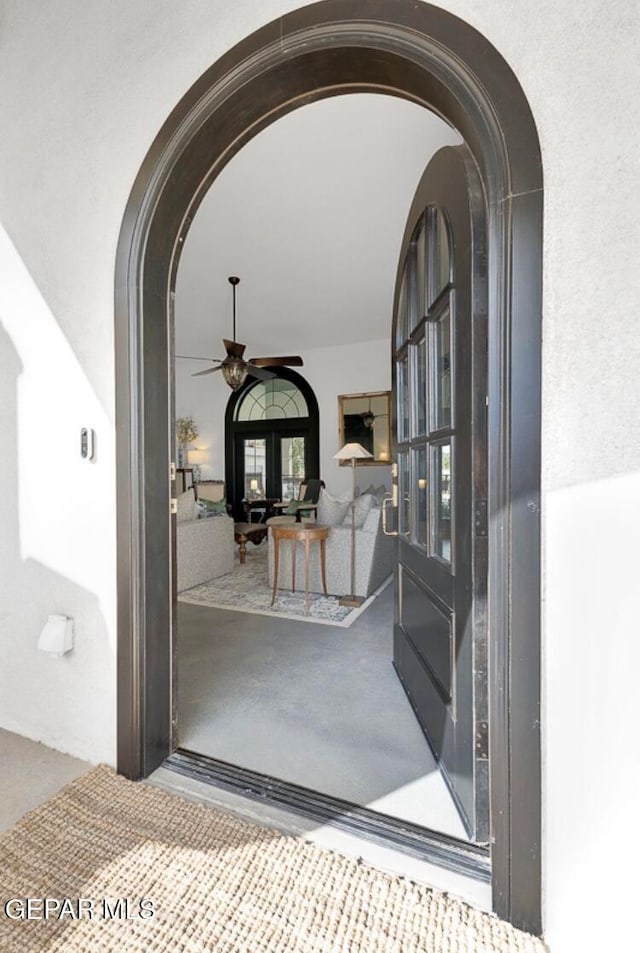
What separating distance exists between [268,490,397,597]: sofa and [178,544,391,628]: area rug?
12 centimetres

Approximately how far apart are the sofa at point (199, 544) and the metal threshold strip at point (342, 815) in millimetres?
2517

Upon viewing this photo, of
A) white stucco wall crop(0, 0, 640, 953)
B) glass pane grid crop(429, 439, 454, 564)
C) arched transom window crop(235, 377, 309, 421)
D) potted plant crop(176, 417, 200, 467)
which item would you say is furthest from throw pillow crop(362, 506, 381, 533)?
potted plant crop(176, 417, 200, 467)

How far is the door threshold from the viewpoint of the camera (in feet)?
3.89

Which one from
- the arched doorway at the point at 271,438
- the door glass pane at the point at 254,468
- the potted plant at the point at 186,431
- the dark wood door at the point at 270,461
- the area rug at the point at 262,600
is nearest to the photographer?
the area rug at the point at 262,600

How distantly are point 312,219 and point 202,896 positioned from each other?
383 cm

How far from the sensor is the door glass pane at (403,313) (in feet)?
6.86

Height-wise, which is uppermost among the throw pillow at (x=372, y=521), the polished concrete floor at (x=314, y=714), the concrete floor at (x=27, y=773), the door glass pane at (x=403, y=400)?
the door glass pane at (x=403, y=400)

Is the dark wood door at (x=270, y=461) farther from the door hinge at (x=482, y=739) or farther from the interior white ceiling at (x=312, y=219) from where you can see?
the door hinge at (x=482, y=739)

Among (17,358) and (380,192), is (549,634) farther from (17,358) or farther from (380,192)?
(380,192)

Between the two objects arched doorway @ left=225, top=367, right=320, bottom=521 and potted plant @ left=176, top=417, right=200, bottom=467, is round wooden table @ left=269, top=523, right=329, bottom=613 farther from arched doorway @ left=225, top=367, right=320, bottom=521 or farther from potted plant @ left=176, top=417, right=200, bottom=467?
potted plant @ left=176, top=417, right=200, bottom=467

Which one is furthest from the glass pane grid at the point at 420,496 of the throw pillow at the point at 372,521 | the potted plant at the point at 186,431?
the potted plant at the point at 186,431

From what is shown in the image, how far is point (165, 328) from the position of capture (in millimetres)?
1644

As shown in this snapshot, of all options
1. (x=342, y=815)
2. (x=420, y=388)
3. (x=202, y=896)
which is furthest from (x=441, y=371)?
(x=202, y=896)

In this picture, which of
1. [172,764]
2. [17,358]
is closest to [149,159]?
[17,358]
